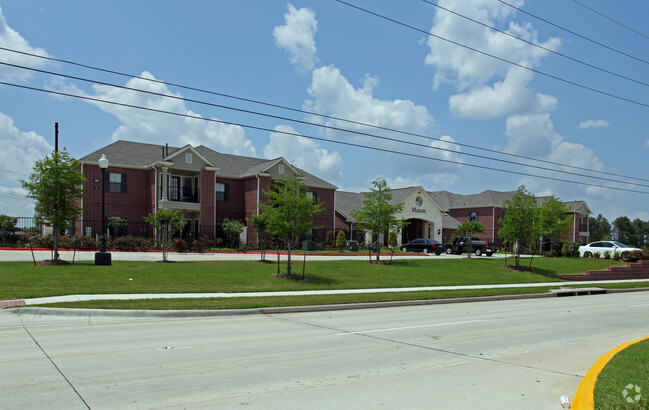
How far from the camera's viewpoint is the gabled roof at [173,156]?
3847cm

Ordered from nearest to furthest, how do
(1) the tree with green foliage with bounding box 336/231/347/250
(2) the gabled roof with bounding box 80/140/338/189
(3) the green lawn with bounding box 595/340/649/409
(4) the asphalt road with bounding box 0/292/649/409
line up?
1. (3) the green lawn with bounding box 595/340/649/409
2. (4) the asphalt road with bounding box 0/292/649/409
3. (2) the gabled roof with bounding box 80/140/338/189
4. (1) the tree with green foliage with bounding box 336/231/347/250

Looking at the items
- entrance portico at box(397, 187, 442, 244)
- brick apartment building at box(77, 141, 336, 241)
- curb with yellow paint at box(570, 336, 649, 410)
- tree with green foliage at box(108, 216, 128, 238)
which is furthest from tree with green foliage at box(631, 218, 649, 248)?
curb with yellow paint at box(570, 336, 649, 410)

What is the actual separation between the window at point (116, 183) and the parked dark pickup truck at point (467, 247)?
27.9 metres

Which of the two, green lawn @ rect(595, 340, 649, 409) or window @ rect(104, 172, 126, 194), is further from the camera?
window @ rect(104, 172, 126, 194)

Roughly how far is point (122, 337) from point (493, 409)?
7.18m

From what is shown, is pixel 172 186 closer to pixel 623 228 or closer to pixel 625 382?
pixel 625 382

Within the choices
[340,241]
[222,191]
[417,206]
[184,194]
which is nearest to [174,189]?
[184,194]

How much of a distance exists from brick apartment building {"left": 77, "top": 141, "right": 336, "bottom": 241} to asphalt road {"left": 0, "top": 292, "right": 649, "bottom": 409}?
25744mm

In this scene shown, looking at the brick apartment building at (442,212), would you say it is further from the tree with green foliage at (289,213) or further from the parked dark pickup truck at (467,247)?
the tree with green foliage at (289,213)

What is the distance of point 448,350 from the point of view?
9.05m

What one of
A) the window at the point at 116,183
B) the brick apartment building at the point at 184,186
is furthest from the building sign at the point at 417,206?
the window at the point at 116,183

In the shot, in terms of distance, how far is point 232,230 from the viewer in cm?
3766

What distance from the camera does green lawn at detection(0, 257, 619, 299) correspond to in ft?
53.9

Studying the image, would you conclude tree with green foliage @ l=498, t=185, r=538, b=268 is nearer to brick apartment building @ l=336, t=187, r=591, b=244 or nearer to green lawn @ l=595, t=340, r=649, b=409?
brick apartment building @ l=336, t=187, r=591, b=244
